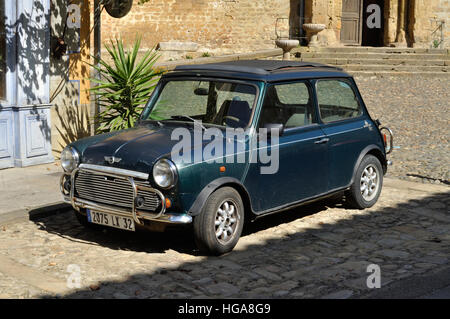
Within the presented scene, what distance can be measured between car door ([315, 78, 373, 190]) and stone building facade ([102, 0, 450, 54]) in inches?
766

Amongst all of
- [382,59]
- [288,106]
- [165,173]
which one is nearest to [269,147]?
[288,106]

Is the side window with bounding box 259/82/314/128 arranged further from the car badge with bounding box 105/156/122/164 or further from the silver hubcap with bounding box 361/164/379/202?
the car badge with bounding box 105/156/122/164

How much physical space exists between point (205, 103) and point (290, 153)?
106cm

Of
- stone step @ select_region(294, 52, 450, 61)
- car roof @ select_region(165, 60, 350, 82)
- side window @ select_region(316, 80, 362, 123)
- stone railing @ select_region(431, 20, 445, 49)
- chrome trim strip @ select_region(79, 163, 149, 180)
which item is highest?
stone railing @ select_region(431, 20, 445, 49)

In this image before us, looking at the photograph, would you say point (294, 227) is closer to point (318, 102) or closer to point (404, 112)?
point (318, 102)

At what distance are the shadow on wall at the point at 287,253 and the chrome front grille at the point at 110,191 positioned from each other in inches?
18.8

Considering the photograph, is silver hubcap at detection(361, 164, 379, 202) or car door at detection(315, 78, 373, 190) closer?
car door at detection(315, 78, 373, 190)

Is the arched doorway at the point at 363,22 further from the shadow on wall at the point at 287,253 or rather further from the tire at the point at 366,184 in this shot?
the shadow on wall at the point at 287,253

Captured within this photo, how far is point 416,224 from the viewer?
783cm

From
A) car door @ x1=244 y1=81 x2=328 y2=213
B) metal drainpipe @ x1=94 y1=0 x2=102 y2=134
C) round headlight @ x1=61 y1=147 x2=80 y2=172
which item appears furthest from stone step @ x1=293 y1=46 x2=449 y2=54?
round headlight @ x1=61 y1=147 x2=80 y2=172

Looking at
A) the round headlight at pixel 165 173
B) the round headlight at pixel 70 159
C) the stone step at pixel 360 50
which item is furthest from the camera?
the stone step at pixel 360 50

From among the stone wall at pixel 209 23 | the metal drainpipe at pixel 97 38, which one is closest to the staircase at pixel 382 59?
the stone wall at pixel 209 23

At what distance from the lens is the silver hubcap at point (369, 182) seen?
8406 mm

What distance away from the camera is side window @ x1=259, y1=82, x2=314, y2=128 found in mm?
7103
